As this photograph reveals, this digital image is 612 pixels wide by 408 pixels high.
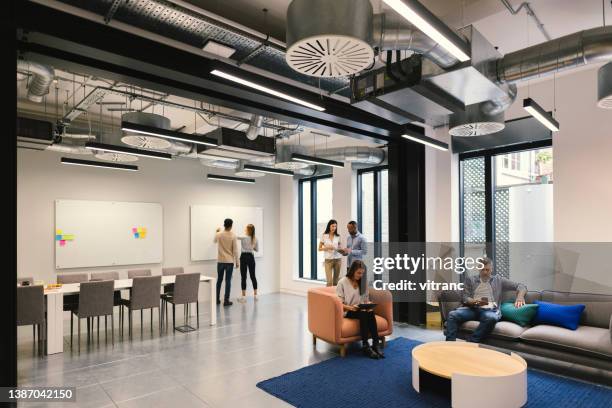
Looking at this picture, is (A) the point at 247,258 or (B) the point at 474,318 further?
(A) the point at 247,258

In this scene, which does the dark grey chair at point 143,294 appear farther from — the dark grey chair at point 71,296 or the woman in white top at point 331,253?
the woman in white top at point 331,253

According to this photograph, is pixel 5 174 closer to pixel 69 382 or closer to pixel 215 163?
pixel 69 382

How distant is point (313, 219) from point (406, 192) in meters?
3.73

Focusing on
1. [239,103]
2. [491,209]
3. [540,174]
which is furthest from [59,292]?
[540,174]

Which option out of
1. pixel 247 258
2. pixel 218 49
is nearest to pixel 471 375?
pixel 218 49

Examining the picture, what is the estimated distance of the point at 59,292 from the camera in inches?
201

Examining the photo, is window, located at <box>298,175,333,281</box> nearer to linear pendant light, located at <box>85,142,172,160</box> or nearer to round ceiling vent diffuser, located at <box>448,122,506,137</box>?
linear pendant light, located at <box>85,142,172,160</box>

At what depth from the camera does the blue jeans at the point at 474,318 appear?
15.0 feet

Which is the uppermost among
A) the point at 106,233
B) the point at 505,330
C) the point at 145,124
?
the point at 145,124

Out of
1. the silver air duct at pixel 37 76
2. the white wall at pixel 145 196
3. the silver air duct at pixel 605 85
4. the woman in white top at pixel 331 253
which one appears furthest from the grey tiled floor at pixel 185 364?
the silver air duct at pixel 605 85

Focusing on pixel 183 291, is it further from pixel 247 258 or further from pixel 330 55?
pixel 330 55

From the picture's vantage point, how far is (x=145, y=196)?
802cm

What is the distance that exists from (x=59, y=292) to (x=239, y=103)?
11.3 feet

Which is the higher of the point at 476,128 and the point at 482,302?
the point at 476,128
